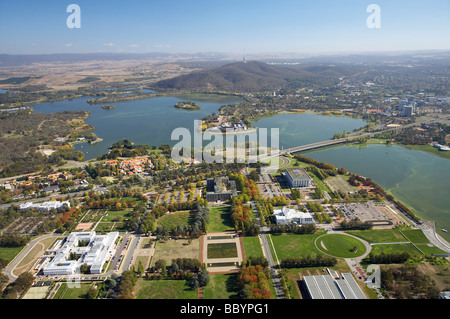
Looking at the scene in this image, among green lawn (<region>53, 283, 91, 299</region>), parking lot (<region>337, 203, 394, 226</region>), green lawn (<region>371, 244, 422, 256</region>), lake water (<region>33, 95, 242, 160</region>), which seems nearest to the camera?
green lawn (<region>53, 283, 91, 299</region>)

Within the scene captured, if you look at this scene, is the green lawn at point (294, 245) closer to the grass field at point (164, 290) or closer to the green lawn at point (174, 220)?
the grass field at point (164, 290)

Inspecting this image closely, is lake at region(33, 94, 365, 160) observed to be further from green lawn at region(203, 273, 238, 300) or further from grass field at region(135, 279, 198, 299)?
green lawn at region(203, 273, 238, 300)

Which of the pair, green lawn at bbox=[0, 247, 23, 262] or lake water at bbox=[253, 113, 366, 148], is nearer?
green lawn at bbox=[0, 247, 23, 262]

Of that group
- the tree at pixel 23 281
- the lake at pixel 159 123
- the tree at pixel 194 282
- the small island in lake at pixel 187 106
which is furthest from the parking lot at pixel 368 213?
the small island in lake at pixel 187 106

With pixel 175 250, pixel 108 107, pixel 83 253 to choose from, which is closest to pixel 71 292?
pixel 83 253

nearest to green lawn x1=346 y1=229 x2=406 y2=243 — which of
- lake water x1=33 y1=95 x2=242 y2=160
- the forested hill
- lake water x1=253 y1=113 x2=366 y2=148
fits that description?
lake water x1=253 y1=113 x2=366 y2=148

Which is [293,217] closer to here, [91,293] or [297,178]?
[297,178]
